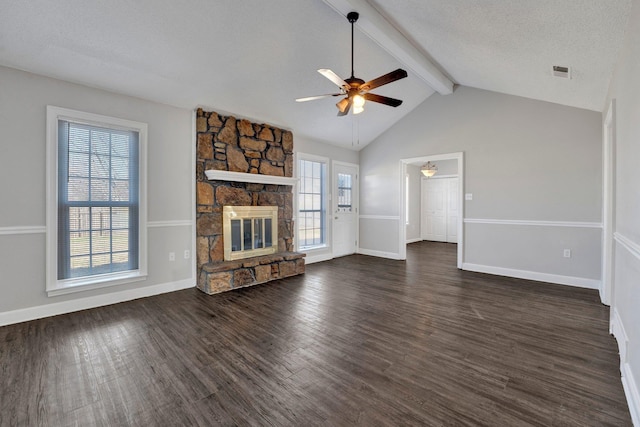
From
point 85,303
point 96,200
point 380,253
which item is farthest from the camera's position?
point 380,253

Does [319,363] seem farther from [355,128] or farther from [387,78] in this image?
[355,128]

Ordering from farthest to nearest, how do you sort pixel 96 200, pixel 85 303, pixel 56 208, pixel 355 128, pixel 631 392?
pixel 355 128 → pixel 96 200 → pixel 85 303 → pixel 56 208 → pixel 631 392

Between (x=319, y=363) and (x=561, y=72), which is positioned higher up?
(x=561, y=72)

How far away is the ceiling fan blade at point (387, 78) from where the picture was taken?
2.57m

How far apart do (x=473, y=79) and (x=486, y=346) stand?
404cm

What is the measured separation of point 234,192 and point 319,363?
120 inches

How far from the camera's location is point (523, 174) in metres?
4.59

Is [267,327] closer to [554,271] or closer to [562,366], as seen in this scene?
[562,366]

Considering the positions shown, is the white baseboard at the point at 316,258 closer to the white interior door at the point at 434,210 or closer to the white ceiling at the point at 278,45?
the white ceiling at the point at 278,45

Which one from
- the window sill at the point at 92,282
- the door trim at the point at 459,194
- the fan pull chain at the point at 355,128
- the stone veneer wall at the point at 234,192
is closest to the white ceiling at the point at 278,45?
the stone veneer wall at the point at 234,192

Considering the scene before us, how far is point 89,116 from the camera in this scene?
3311mm

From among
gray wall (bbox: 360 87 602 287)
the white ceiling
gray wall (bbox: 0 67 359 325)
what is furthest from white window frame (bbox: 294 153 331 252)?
gray wall (bbox: 0 67 359 325)

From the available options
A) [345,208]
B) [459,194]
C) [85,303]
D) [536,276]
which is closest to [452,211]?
[459,194]

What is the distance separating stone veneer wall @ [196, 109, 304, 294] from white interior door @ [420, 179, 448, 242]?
5.92 m
